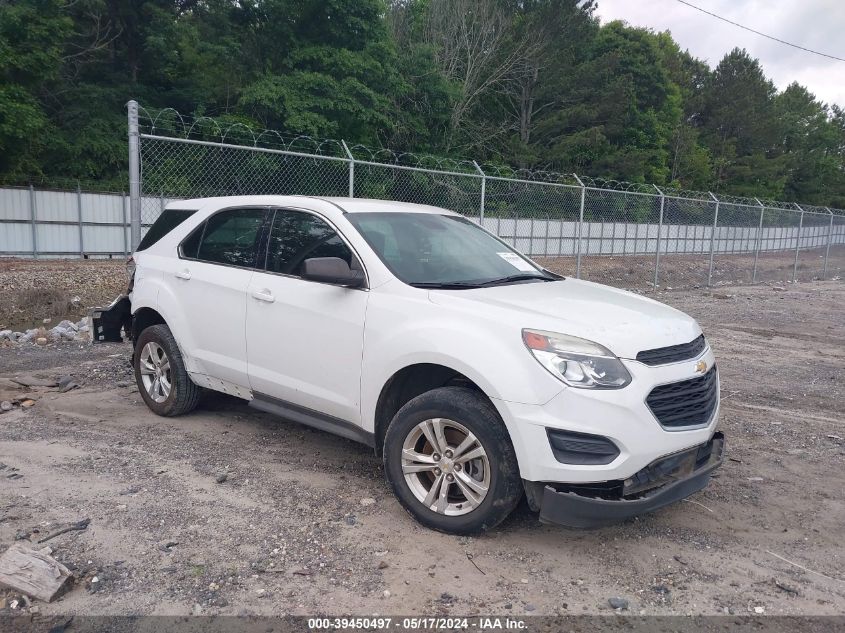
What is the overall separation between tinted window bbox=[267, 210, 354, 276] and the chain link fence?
298 cm

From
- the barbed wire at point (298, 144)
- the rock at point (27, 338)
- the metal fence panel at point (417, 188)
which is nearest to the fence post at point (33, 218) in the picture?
the barbed wire at point (298, 144)

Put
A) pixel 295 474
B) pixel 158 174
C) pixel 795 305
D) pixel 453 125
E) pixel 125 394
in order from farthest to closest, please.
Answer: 1. pixel 453 125
2. pixel 795 305
3. pixel 158 174
4. pixel 125 394
5. pixel 295 474

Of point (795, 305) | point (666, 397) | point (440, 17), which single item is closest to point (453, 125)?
point (440, 17)

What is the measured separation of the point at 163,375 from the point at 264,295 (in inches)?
61.9

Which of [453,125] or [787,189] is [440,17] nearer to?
[453,125]

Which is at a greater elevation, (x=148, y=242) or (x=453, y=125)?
(x=453, y=125)

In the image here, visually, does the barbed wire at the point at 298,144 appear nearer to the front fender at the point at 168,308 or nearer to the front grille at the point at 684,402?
the front fender at the point at 168,308

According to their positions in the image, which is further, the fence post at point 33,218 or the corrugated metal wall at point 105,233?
the fence post at point 33,218

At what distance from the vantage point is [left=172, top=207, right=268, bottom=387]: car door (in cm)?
488

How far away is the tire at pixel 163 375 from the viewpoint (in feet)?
17.8

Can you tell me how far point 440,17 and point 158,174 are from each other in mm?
23463

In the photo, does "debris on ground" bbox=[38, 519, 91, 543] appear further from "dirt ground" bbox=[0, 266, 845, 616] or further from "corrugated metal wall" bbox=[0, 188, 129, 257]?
"corrugated metal wall" bbox=[0, 188, 129, 257]

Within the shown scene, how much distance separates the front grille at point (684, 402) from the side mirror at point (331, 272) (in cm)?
182

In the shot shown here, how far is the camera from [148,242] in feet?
19.1
